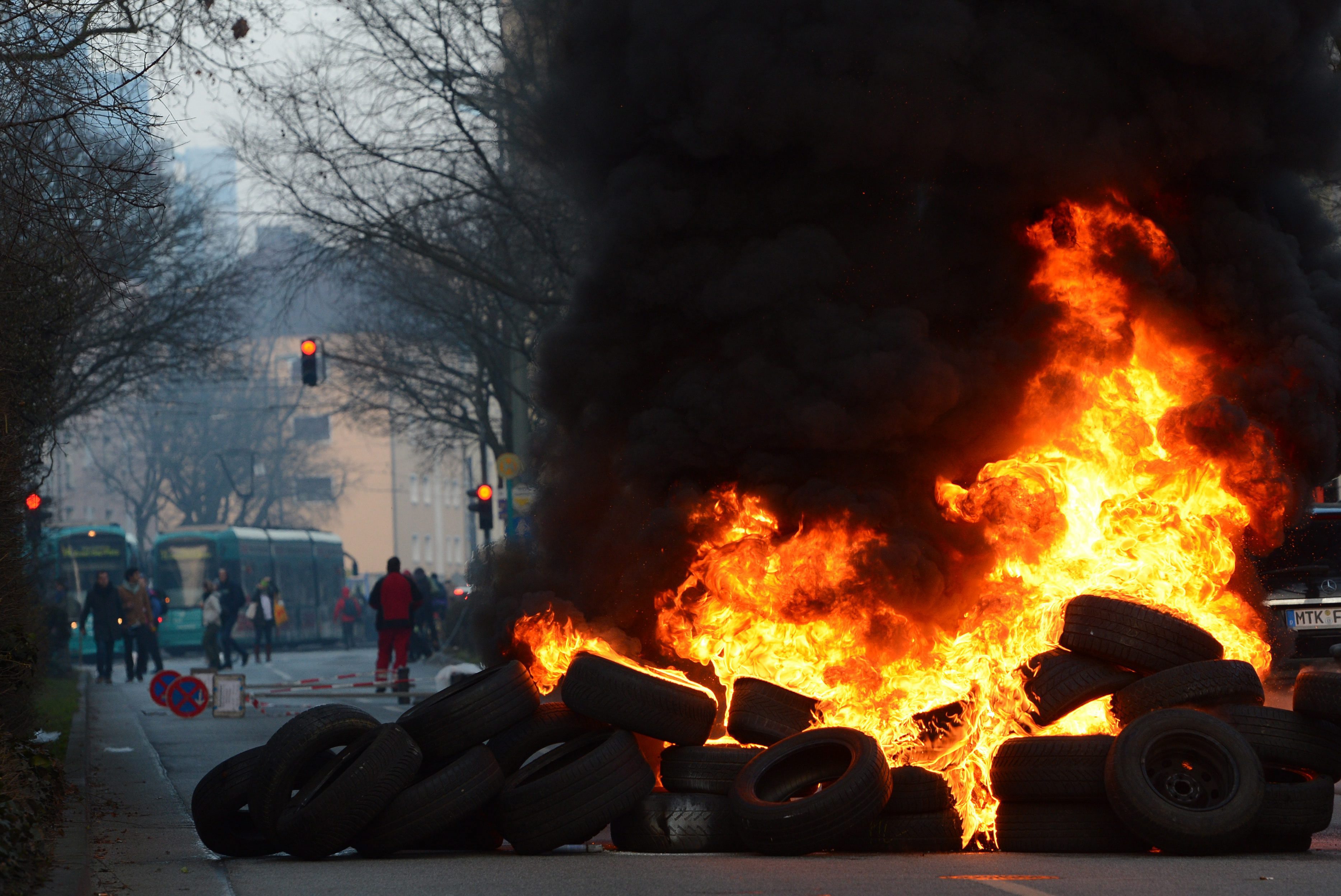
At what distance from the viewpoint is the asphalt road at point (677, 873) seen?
734 cm

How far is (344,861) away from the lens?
343 inches

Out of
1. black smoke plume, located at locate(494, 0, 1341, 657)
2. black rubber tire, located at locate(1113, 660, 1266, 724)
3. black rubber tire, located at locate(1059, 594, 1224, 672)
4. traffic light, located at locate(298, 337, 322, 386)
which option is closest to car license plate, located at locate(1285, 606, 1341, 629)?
black smoke plume, located at locate(494, 0, 1341, 657)

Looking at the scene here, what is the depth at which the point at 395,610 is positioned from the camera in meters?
22.5

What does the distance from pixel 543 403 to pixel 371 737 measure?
375 centimetres

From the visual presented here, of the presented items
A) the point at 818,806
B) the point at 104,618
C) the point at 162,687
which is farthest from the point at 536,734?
the point at 104,618

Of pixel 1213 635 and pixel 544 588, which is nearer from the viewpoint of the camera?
pixel 1213 635

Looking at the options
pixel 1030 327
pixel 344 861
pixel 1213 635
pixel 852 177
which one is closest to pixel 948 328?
pixel 1030 327

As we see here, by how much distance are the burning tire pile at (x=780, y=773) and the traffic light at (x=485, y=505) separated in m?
20.3

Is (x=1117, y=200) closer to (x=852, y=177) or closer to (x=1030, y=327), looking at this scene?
(x=1030, y=327)

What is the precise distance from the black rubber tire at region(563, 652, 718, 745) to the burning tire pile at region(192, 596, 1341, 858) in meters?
0.01

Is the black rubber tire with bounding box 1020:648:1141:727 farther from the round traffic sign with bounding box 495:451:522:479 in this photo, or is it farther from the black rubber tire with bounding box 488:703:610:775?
the round traffic sign with bounding box 495:451:522:479

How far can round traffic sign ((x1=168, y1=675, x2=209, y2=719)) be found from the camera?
18969mm

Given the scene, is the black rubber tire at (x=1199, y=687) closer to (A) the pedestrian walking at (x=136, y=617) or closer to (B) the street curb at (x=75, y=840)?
(B) the street curb at (x=75, y=840)

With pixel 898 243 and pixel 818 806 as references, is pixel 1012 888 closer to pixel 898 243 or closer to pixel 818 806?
pixel 818 806
